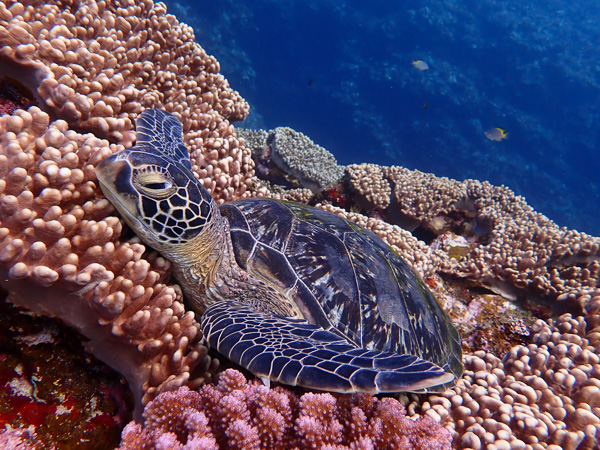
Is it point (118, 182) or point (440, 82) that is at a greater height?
point (440, 82)

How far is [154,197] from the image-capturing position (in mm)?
1516

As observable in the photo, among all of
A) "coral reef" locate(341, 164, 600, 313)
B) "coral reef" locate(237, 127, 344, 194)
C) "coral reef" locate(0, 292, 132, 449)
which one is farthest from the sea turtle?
"coral reef" locate(237, 127, 344, 194)

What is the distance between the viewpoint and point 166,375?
4.38 ft

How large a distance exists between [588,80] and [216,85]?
36.9 metres

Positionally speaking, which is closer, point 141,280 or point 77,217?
Answer: point 77,217

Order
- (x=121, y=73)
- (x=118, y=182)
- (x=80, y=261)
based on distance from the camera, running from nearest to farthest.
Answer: (x=80, y=261) < (x=118, y=182) < (x=121, y=73)

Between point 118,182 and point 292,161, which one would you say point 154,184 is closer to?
point 118,182

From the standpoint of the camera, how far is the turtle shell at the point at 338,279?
1.87 metres

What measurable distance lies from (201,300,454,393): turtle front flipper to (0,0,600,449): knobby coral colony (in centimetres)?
10

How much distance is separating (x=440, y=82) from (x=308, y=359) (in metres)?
31.1

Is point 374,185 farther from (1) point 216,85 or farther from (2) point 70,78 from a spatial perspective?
(2) point 70,78

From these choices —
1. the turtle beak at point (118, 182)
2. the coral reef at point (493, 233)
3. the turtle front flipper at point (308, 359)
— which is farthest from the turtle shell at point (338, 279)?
the coral reef at point (493, 233)

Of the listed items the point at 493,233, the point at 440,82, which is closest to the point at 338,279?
the point at 493,233

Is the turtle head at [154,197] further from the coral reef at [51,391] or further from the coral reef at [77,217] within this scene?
the coral reef at [51,391]
